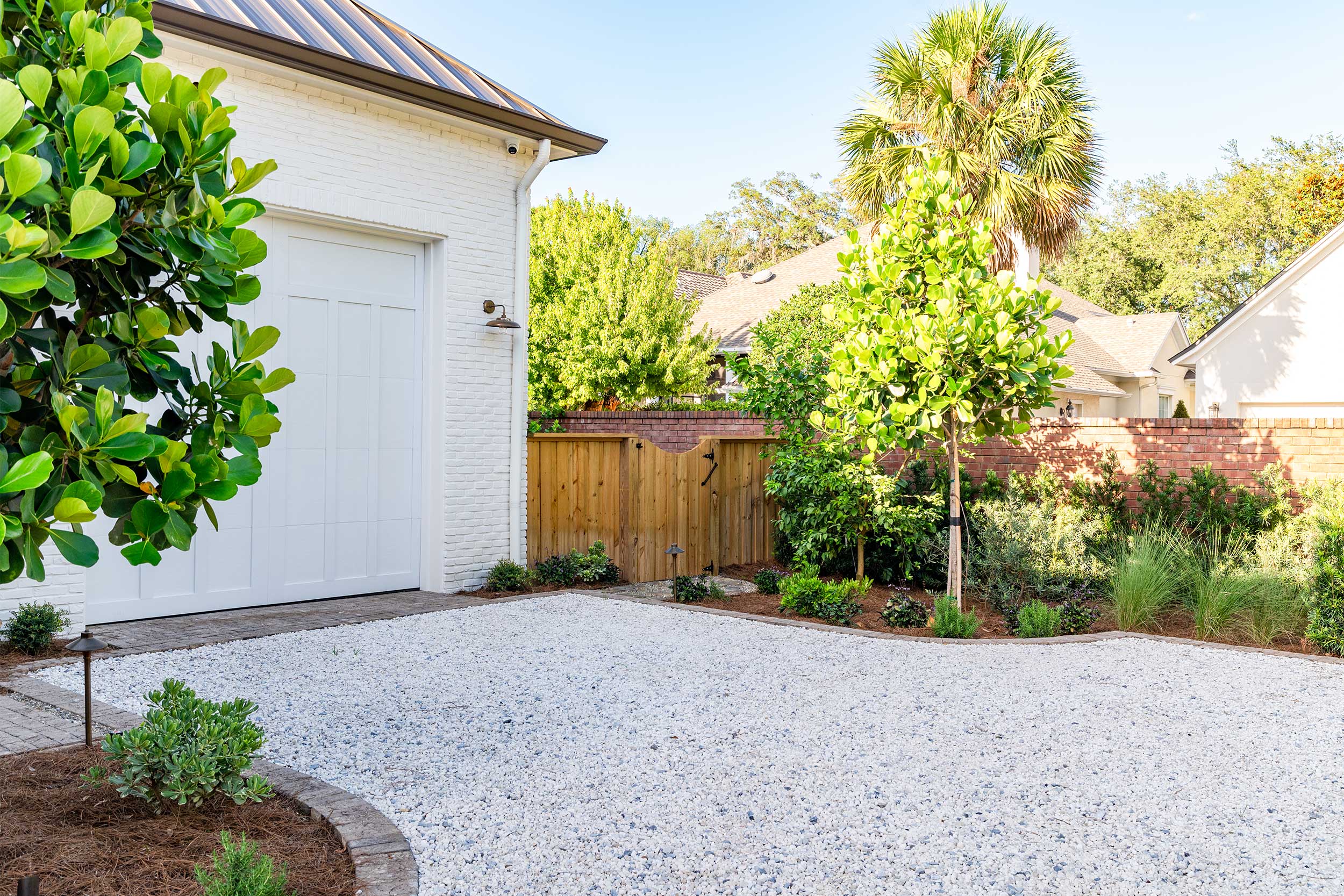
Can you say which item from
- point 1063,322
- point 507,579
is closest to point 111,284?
point 507,579

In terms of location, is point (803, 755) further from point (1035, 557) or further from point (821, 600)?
point (1035, 557)

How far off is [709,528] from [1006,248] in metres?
6.57

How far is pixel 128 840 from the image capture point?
292 centimetres

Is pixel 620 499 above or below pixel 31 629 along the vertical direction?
above

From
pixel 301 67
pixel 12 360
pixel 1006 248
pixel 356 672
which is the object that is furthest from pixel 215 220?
pixel 1006 248

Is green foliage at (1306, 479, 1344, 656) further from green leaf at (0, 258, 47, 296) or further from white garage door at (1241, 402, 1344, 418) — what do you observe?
white garage door at (1241, 402, 1344, 418)

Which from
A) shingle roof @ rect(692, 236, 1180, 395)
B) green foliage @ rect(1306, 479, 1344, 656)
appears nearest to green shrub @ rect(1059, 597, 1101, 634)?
green foliage @ rect(1306, 479, 1344, 656)

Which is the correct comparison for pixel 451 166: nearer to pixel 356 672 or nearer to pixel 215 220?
pixel 356 672

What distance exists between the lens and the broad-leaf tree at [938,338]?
6559mm

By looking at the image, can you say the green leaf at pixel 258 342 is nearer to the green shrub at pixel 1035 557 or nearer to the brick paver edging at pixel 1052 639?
the brick paver edging at pixel 1052 639

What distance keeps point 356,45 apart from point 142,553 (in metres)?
6.70

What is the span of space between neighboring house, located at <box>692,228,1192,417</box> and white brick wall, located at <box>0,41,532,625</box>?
1097cm

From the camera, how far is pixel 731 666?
18.7 ft

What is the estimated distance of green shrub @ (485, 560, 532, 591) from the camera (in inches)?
325
